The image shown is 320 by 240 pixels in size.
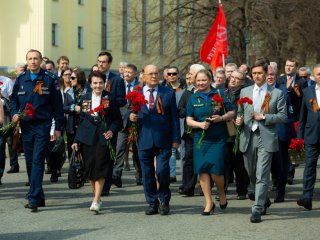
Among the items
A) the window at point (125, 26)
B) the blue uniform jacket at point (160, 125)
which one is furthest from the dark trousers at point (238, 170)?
the window at point (125, 26)

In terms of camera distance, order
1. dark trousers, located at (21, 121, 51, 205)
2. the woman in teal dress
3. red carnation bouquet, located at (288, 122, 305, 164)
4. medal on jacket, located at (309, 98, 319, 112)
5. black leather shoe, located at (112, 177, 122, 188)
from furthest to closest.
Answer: black leather shoe, located at (112, 177, 122, 188) → red carnation bouquet, located at (288, 122, 305, 164) → medal on jacket, located at (309, 98, 319, 112) → dark trousers, located at (21, 121, 51, 205) → the woman in teal dress

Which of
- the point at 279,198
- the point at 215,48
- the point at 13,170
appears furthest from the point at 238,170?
the point at 215,48

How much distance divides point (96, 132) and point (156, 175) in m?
1.00

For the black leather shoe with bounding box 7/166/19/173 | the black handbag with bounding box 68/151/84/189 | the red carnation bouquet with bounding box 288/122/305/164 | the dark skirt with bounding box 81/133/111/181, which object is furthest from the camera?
the black leather shoe with bounding box 7/166/19/173

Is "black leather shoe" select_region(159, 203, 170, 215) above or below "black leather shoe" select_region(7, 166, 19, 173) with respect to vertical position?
above

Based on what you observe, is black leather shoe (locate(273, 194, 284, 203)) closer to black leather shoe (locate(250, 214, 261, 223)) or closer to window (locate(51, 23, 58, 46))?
black leather shoe (locate(250, 214, 261, 223))

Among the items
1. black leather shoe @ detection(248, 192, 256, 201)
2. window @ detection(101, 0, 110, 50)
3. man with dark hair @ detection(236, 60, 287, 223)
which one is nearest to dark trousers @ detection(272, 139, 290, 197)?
black leather shoe @ detection(248, 192, 256, 201)

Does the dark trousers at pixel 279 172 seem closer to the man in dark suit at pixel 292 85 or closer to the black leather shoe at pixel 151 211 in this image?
the man in dark suit at pixel 292 85

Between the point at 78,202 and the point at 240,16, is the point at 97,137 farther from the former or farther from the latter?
the point at 240,16

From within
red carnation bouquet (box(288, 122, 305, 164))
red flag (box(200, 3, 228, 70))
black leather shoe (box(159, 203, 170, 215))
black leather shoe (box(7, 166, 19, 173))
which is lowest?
black leather shoe (box(7, 166, 19, 173))

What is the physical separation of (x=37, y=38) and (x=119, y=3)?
10.4m

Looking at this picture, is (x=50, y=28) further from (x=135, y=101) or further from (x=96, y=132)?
(x=135, y=101)

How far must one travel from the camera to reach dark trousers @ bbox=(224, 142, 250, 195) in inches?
524

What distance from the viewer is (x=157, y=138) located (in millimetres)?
11617
